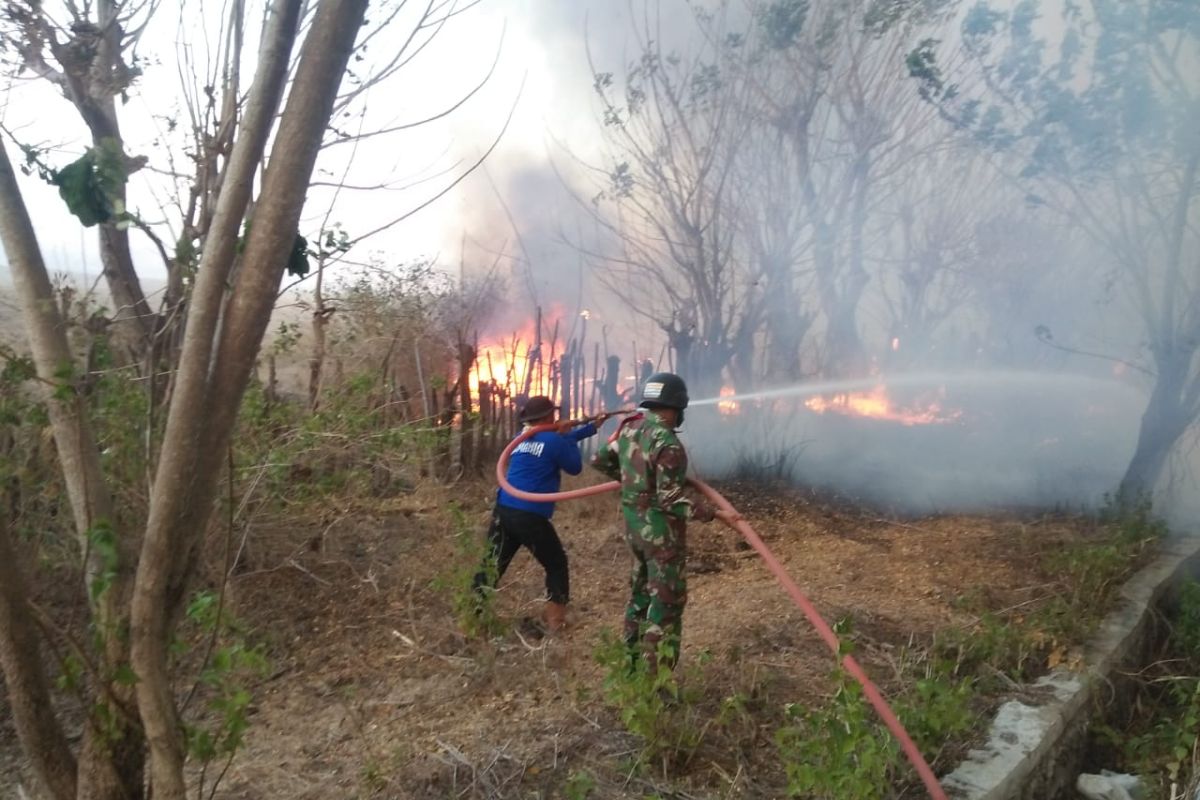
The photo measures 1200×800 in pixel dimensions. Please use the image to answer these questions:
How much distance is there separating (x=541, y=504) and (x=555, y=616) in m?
0.68

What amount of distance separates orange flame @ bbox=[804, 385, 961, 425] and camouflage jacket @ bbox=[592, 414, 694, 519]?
6494mm

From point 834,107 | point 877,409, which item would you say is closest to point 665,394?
point 834,107

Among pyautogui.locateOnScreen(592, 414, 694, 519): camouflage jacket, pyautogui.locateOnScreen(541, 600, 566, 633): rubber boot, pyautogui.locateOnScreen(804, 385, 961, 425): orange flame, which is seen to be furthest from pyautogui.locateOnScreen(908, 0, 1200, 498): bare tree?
pyautogui.locateOnScreen(541, 600, 566, 633): rubber boot

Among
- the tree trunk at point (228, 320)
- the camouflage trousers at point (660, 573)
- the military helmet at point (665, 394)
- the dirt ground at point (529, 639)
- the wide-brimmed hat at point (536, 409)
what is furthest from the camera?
the wide-brimmed hat at point (536, 409)

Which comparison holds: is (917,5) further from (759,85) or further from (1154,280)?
(1154,280)

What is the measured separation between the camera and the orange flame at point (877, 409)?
10164 mm

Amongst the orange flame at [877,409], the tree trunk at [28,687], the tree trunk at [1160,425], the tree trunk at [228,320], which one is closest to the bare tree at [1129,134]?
the tree trunk at [1160,425]

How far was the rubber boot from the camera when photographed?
4.95m

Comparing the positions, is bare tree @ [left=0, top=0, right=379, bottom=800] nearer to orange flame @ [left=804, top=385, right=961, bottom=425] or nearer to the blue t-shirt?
the blue t-shirt

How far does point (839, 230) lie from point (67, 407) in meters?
8.89

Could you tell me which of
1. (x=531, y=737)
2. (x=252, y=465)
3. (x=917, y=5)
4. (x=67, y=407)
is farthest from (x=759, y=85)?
(x=67, y=407)

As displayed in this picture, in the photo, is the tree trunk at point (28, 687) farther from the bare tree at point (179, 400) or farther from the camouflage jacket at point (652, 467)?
the camouflage jacket at point (652, 467)

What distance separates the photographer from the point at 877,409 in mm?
10398

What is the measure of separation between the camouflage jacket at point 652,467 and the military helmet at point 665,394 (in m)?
0.07
